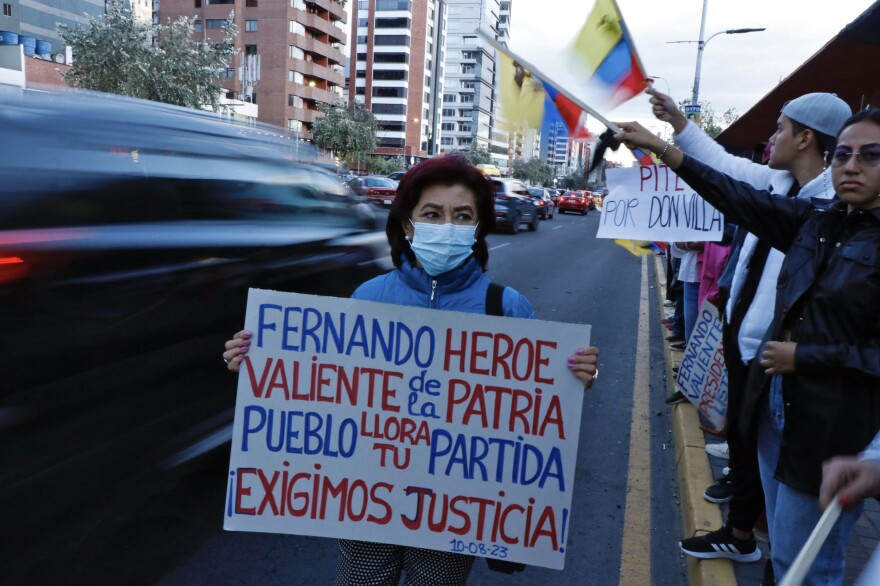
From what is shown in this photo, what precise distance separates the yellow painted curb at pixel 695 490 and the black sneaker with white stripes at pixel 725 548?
3 centimetres

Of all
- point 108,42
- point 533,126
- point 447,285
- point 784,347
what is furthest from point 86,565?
point 108,42

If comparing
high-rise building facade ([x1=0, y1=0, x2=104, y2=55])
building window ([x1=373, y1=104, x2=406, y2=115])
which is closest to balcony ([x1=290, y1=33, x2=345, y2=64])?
building window ([x1=373, y1=104, x2=406, y2=115])

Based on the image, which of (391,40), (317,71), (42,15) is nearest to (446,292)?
(42,15)

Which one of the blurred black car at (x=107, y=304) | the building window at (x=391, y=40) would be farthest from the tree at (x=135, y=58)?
the building window at (x=391, y=40)

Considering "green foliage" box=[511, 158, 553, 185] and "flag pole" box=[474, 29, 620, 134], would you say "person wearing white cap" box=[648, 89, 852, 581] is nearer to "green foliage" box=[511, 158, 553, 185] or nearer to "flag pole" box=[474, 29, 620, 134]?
"flag pole" box=[474, 29, 620, 134]

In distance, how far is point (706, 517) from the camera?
11.1 ft

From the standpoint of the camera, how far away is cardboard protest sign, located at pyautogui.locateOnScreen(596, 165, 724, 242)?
3.55m

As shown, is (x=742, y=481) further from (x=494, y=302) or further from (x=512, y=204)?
(x=512, y=204)

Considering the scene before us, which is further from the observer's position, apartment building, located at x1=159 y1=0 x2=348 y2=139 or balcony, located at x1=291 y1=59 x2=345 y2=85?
balcony, located at x1=291 y1=59 x2=345 y2=85

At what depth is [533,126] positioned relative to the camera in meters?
2.52

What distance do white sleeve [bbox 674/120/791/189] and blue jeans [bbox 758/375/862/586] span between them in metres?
0.89

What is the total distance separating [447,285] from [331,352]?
42cm

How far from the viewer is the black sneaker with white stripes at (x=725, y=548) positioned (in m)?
2.99

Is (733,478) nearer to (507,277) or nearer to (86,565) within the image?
(86,565)
